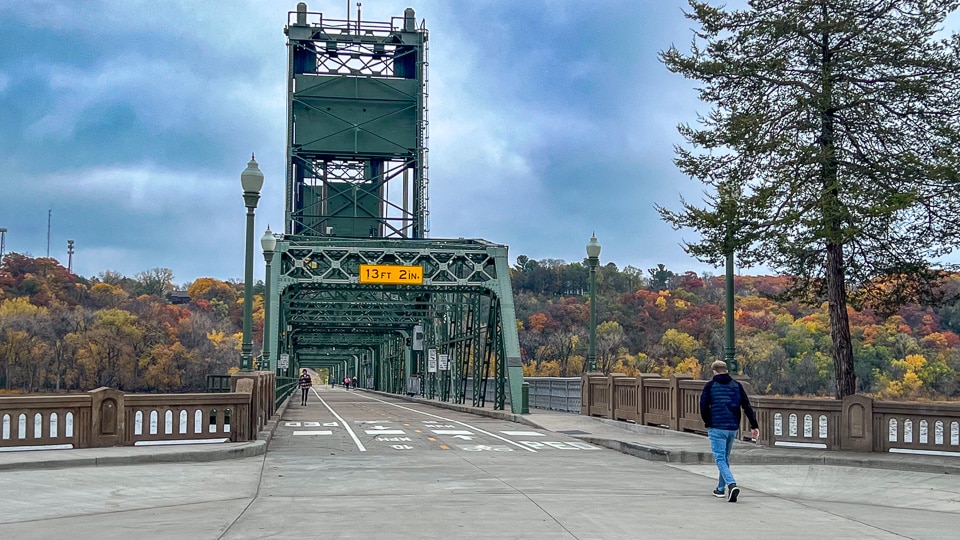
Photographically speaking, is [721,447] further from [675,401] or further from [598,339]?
[598,339]

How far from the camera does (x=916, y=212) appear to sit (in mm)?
20812

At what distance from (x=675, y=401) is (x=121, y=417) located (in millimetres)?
11847

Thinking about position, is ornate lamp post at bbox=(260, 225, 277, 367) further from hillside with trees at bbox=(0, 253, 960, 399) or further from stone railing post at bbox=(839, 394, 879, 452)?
hillside with trees at bbox=(0, 253, 960, 399)

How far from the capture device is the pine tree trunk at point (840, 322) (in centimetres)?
2119

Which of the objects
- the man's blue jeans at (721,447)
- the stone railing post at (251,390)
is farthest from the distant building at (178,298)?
the man's blue jeans at (721,447)

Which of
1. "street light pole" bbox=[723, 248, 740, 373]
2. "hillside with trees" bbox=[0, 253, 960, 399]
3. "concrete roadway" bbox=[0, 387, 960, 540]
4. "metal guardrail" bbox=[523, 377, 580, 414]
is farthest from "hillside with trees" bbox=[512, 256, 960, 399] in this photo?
"concrete roadway" bbox=[0, 387, 960, 540]

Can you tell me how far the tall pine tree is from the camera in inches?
806

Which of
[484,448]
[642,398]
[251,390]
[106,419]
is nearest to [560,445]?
[484,448]

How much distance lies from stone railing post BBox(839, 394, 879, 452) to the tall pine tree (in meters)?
3.49

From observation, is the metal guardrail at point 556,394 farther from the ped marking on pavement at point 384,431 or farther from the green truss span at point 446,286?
the ped marking on pavement at point 384,431

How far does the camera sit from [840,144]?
2170 centimetres

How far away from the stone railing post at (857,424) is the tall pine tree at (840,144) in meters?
3.49

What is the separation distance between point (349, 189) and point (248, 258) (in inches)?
1325

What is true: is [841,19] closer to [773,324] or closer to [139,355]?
[773,324]
